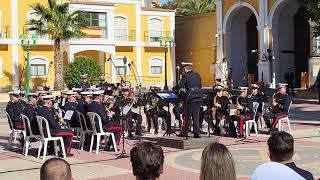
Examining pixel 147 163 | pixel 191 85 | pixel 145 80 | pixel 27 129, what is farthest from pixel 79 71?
pixel 147 163

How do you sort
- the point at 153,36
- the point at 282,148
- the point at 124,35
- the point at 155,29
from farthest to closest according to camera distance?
the point at 155,29, the point at 153,36, the point at 124,35, the point at 282,148

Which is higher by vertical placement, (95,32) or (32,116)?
(95,32)

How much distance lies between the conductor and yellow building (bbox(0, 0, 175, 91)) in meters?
32.3

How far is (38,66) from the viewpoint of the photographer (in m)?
46.9

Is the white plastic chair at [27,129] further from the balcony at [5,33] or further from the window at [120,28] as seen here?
the window at [120,28]

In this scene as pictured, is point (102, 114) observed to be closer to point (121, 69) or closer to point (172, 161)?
point (172, 161)

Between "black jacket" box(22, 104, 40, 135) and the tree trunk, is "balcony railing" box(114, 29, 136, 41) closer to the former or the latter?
the tree trunk

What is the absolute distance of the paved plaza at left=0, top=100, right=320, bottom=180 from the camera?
35.6 ft

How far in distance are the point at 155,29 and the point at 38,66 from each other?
39.6ft

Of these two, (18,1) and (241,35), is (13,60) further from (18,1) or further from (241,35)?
(241,35)

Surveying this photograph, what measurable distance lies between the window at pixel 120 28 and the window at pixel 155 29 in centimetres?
266

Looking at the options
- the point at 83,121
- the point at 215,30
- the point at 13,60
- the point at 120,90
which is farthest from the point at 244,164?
the point at 215,30

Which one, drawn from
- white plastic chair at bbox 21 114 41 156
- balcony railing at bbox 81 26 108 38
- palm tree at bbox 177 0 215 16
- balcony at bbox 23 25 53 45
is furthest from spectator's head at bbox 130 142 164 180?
palm tree at bbox 177 0 215 16

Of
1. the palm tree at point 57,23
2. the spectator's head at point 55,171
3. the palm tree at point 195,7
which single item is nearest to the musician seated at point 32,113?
the spectator's head at point 55,171
